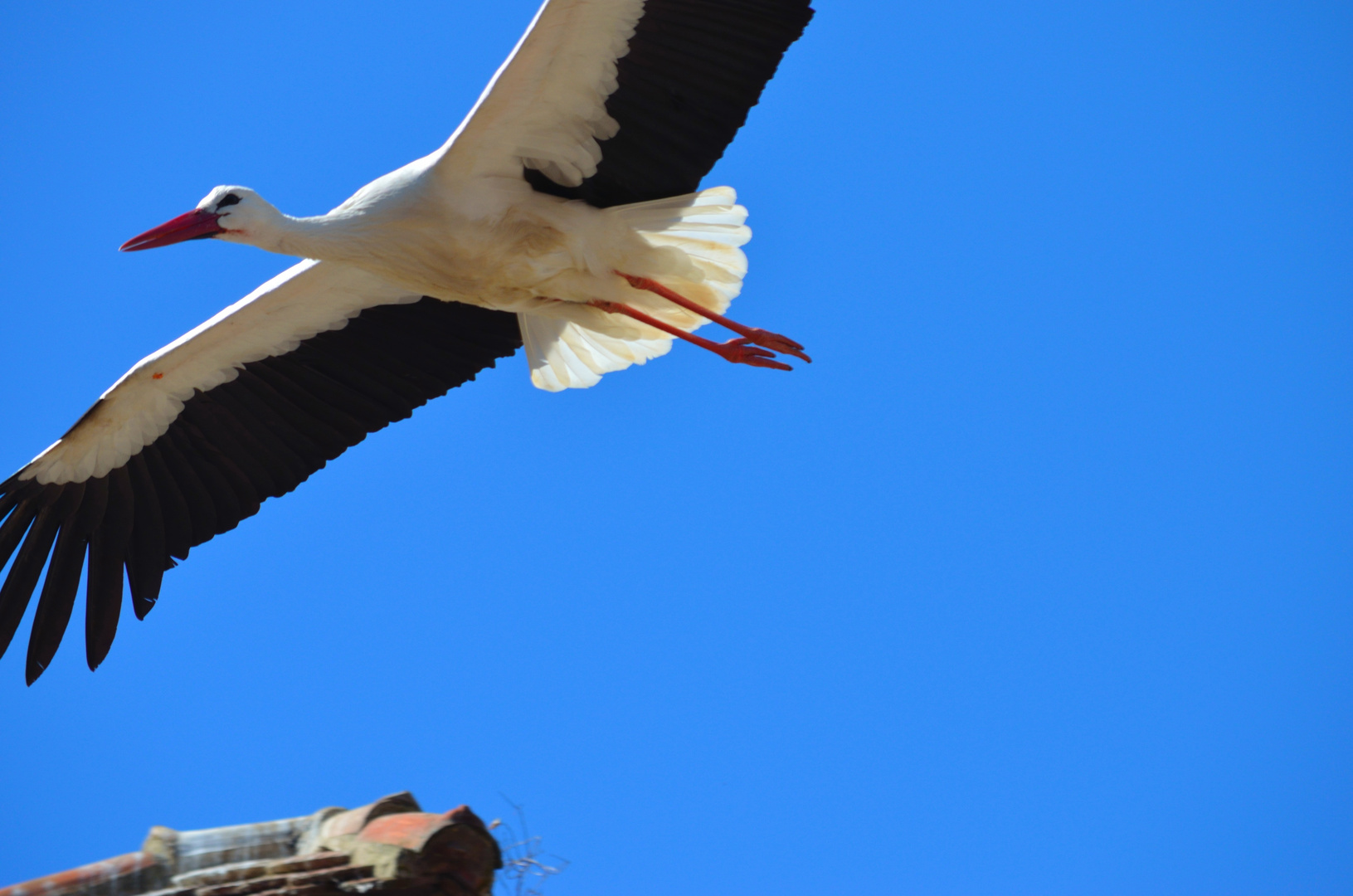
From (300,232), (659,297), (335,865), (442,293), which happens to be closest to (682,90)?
(659,297)

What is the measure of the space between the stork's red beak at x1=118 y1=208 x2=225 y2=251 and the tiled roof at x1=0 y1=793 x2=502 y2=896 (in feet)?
7.46

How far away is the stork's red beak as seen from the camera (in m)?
4.89

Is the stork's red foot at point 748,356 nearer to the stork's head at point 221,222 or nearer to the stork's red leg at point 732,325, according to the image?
the stork's red leg at point 732,325

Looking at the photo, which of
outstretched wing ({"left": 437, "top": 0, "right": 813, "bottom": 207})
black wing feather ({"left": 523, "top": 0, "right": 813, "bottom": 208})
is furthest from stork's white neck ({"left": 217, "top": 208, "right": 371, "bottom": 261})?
black wing feather ({"left": 523, "top": 0, "right": 813, "bottom": 208})

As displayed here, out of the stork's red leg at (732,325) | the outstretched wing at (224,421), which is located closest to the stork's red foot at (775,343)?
the stork's red leg at (732,325)

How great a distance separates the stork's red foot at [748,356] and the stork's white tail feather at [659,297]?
0.21 metres

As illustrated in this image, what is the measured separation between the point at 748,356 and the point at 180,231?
91.6 inches

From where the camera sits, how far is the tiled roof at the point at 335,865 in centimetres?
364

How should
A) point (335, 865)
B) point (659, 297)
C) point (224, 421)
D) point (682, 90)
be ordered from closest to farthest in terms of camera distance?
point (335, 865), point (682, 90), point (659, 297), point (224, 421)

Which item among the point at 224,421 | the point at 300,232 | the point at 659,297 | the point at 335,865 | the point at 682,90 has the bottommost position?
the point at 335,865

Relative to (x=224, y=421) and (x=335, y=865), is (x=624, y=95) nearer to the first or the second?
(x=224, y=421)

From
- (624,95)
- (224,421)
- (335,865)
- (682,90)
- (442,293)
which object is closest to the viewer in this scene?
(335,865)

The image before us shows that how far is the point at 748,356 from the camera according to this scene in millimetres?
4965

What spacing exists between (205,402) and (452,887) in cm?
277
